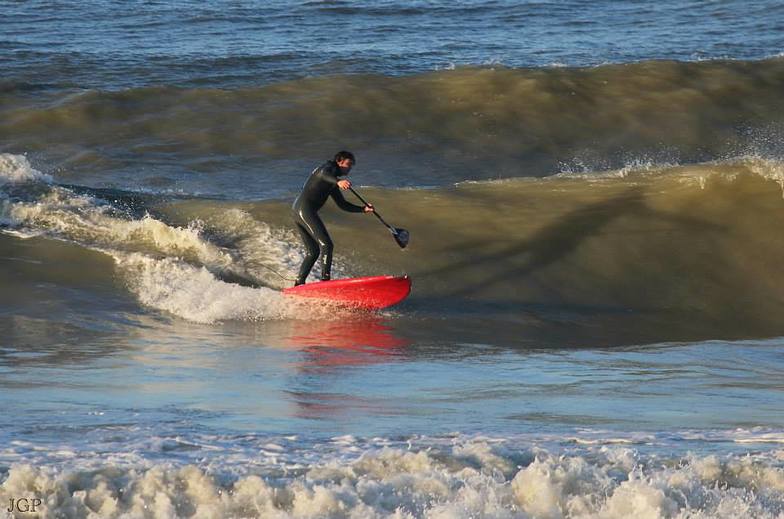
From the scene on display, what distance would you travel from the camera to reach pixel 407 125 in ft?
76.4

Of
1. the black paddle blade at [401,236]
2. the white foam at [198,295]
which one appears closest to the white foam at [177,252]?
the white foam at [198,295]

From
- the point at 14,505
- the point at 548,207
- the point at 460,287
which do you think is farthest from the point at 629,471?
the point at 548,207

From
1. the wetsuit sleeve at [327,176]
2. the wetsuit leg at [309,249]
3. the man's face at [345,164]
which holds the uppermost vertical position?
the man's face at [345,164]

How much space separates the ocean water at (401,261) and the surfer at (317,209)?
625 millimetres

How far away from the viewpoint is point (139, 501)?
22.0ft

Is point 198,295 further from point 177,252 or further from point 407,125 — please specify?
point 407,125

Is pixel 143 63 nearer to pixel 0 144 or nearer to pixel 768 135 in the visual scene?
pixel 0 144

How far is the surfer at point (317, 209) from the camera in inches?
519

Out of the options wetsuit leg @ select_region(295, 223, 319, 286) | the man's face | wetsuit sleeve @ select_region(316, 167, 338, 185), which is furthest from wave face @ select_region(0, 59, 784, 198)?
the man's face

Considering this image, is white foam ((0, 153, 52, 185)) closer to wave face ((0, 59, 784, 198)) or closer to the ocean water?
the ocean water

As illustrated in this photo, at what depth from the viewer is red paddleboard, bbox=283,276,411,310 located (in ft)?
41.9

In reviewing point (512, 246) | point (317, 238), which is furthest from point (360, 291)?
point (512, 246)

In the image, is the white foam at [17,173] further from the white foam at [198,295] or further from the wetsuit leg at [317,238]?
the wetsuit leg at [317,238]

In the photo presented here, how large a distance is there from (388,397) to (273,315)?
3953 millimetres
